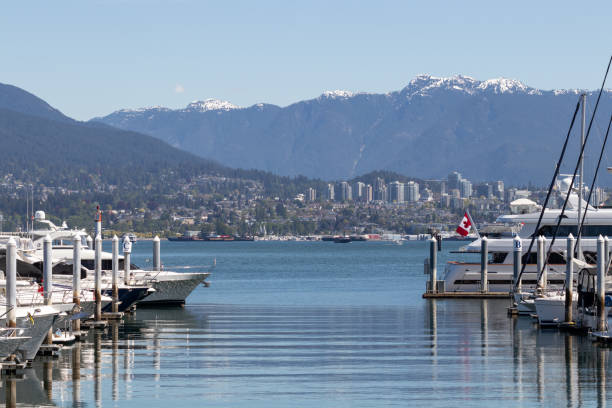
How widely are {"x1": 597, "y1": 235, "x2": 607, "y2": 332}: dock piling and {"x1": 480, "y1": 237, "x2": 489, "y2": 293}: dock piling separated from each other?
2075 centimetres

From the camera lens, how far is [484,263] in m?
58.5

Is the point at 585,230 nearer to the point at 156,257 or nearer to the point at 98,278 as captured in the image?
the point at 156,257

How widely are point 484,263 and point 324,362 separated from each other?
26.3 meters

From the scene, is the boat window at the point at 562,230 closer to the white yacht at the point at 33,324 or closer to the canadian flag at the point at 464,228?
the canadian flag at the point at 464,228

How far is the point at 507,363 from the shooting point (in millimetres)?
33719

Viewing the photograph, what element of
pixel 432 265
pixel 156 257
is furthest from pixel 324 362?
pixel 432 265

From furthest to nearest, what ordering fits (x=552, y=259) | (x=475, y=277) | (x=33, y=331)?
(x=475, y=277), (x=552, y=259), (x=33, y=331)

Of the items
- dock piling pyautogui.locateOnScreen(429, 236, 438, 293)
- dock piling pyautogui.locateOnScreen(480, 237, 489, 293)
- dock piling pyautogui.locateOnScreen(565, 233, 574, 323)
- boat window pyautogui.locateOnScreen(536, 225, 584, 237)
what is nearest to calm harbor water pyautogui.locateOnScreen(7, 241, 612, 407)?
dock piling pyautogui.locateOnScreen(565, 233, 574, 323)

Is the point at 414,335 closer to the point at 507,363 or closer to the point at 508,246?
the point at 507,363

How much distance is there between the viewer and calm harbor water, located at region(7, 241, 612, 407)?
27.8 meters

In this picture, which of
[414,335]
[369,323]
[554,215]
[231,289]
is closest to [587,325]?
[414,335]

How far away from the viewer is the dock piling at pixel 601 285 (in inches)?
1420

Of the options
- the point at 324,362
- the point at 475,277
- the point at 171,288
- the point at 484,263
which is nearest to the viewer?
the point at 324,362

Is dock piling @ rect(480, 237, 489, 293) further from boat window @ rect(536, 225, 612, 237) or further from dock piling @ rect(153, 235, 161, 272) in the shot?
dock piling @ rect(153, 235, 161, 272)
